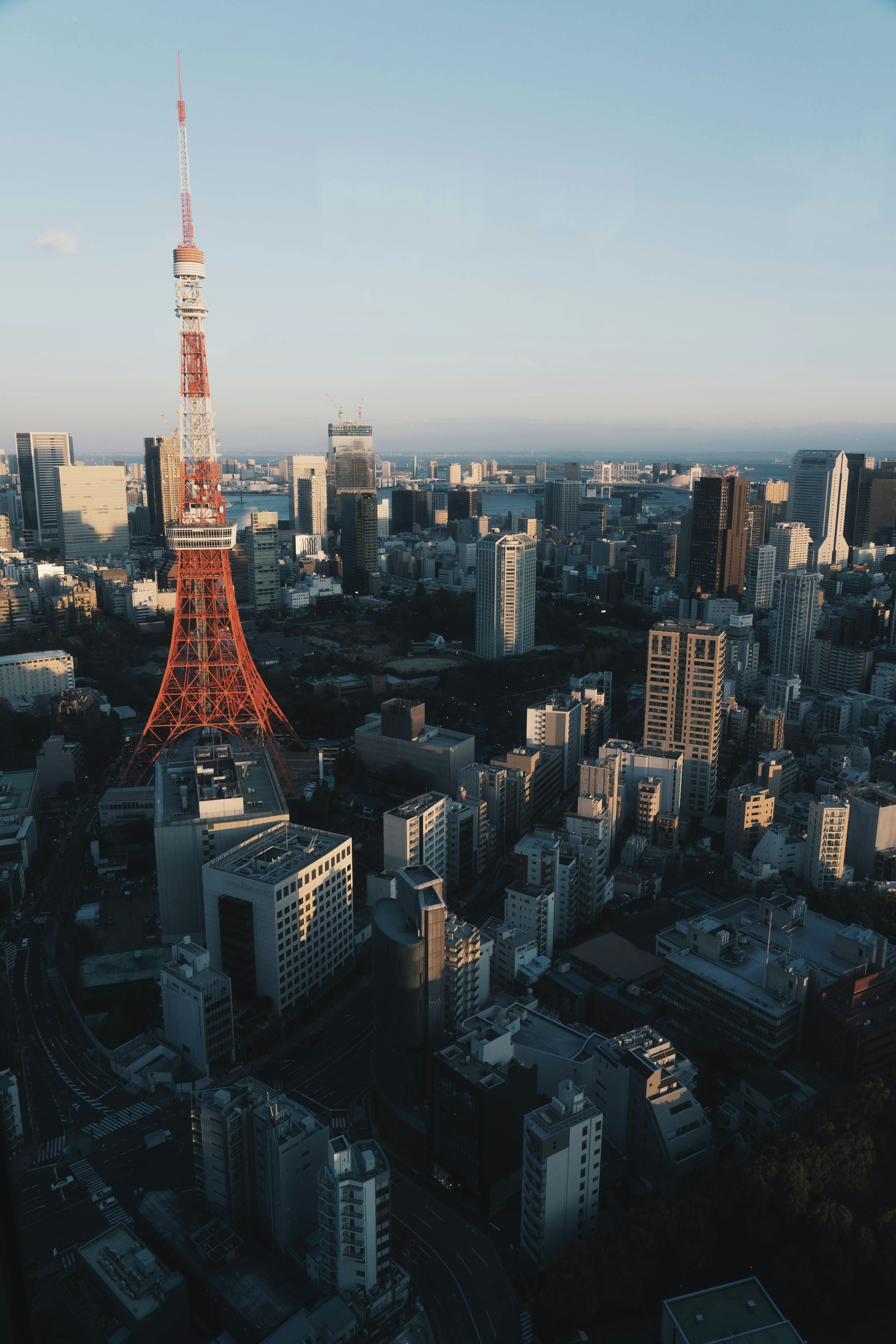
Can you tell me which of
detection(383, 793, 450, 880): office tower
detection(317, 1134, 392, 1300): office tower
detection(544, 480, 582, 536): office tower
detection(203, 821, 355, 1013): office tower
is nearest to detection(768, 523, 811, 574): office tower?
detection(544, 480, 582, 536): office tower

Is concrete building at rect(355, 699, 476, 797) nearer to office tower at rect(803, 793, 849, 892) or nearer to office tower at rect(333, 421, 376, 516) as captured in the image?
office tower at rect(803, 793, 849, 892)

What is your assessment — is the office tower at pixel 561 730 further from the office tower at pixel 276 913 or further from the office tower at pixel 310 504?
the office tower at pixel 310 504

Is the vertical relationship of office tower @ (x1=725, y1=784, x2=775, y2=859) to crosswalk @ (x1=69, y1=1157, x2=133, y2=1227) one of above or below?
above

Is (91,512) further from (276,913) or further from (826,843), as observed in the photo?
(826,843)

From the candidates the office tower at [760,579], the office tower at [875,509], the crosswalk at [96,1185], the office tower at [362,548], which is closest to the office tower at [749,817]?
the crosswalk at [96,1185]

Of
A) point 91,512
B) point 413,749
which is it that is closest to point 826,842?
point 413,749
